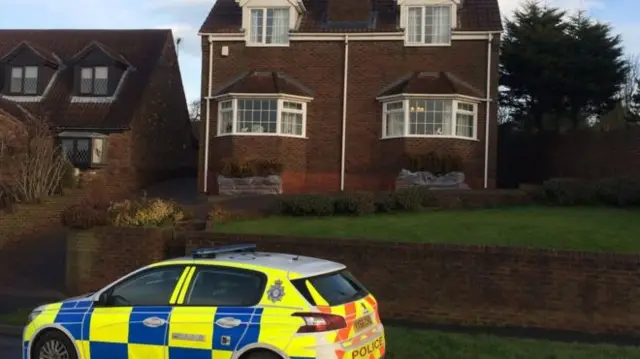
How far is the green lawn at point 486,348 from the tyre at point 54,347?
3.29m

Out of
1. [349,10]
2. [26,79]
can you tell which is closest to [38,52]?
[26,79]

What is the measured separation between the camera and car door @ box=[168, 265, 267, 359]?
6.20 meters

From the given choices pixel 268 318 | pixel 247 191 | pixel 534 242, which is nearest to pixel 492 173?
pixel 247 191

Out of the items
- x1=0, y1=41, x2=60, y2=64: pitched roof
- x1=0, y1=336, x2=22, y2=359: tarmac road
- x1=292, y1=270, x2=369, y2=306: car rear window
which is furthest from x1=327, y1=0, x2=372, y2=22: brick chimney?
x1=292, y1=270, x2=369, y2=306: car rear window

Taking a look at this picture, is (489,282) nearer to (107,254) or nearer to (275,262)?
(275,262)

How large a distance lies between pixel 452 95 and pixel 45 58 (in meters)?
16.8

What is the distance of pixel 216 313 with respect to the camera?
6.33m

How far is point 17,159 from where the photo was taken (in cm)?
2000

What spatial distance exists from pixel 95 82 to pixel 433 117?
14.1 meters

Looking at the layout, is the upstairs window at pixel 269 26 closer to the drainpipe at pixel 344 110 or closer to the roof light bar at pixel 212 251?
the drainpipe at pixel 344 110

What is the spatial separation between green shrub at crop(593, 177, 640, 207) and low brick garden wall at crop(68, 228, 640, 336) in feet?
20.3

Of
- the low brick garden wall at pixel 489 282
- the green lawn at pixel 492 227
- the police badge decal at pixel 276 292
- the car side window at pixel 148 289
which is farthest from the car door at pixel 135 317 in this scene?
the green lawn at pixel 492 227

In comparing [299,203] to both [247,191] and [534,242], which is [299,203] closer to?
[534,242]

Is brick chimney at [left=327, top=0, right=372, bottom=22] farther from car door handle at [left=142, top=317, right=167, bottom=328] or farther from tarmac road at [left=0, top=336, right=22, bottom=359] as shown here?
car door handle at [left=142, top=317, right=167, bottom=328]
